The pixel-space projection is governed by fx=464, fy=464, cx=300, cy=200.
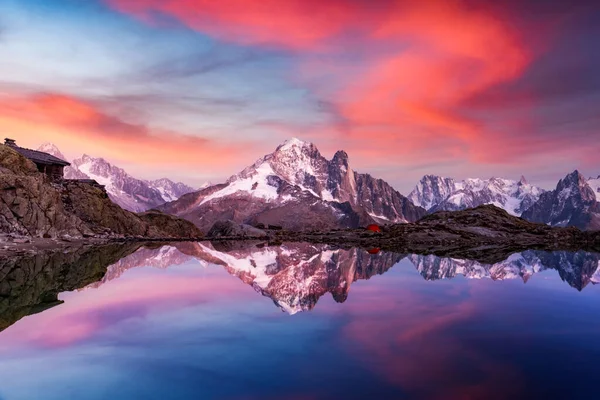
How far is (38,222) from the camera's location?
84.1 metres

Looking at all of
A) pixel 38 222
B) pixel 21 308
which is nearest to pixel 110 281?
pixel 21 308

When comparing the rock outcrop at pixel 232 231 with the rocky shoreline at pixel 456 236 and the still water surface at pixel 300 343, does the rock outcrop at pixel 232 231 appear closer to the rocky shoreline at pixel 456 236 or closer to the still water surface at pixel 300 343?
the rocky shoreline at pixel 456 236

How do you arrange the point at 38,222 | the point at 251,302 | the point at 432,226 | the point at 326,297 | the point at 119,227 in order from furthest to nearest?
the point at 432,226, the point at 119,227, the point at 38,222, the point at 326,297, the point at 251,302

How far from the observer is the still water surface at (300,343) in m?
13.3

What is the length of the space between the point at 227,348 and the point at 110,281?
24.1 metres

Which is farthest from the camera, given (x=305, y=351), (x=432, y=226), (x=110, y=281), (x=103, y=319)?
(x=432, y=226)

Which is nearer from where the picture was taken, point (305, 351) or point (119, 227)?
point (305, 351)

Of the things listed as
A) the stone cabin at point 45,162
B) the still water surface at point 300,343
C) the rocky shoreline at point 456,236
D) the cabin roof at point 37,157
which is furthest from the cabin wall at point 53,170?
the still water surface at point 300,343

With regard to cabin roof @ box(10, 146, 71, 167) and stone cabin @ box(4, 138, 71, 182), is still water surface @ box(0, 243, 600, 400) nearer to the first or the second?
cabin roof @ box(10, 146, 71, 167)

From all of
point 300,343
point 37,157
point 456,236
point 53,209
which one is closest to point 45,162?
point 37,157

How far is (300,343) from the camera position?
18141 mm

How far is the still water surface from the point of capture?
1334 centimetres

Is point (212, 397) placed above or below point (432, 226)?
below

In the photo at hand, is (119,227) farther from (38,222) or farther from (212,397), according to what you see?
(212,397)
